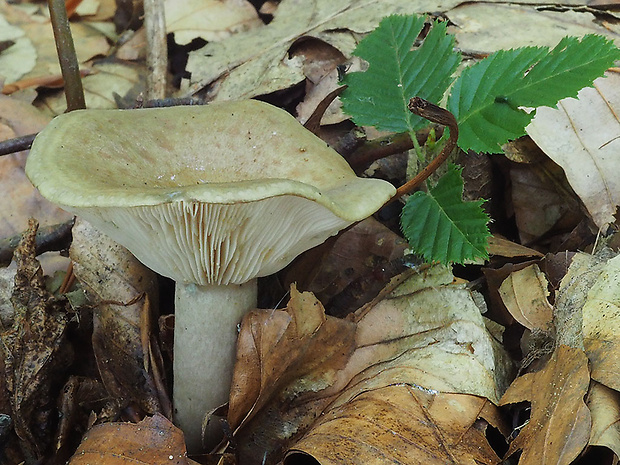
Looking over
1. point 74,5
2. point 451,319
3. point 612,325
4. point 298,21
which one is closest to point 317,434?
point 451,319

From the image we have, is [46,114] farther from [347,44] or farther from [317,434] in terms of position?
[317,434]

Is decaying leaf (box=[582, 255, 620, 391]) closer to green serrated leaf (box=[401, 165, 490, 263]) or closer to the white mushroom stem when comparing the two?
green serrated leaf (box=[401, 165, 490, 263])

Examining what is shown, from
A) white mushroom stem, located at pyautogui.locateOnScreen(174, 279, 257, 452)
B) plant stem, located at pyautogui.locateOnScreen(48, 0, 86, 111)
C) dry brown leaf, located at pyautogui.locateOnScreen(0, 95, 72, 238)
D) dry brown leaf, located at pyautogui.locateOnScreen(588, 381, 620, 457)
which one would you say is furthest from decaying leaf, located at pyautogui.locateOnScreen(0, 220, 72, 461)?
dry brown leaf, located at pyautogui.locateOnScreen(588, 381, 620, 457)

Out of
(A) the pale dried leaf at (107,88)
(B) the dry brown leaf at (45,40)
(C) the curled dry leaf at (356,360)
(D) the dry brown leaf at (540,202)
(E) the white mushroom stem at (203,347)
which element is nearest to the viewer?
(C) the curled dry leaf at (356,360)

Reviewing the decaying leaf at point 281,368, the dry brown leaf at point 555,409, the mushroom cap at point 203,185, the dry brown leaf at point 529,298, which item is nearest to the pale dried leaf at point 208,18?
the mushroom cap at point 203,185

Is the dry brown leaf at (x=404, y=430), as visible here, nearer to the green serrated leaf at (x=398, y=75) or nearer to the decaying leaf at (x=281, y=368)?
the decaying leaf at (x=281, y=368)

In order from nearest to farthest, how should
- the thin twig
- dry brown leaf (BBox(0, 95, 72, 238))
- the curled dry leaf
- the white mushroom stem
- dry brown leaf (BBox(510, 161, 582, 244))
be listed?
the curled dry leaf
the white mushroom stem
dry brown leaf (BBox(510, 161, 582, 244))
dry brown leaf (BBox(0, 95, 72, 238))
the thin twig

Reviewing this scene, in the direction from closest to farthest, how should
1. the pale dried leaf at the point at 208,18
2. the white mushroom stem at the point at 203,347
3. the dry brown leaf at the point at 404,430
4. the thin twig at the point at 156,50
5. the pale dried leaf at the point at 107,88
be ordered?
1. the dry brown leaf at the point at 404,430
2. the white mushroom stem at the point at 203,347
3. the thin twig at the point at 156,50
4. the pale dried leaf at the point at 107,88
5. the pale dried leaf at the point at 208,18
